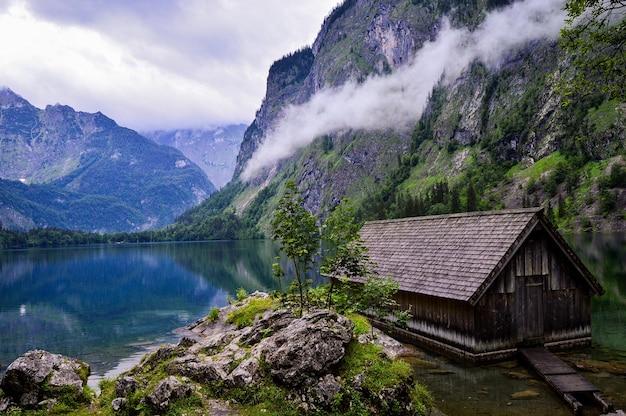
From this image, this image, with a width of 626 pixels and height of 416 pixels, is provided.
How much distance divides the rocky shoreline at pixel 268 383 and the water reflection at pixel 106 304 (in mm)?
15935

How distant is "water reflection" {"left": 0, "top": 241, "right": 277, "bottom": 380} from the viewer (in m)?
36.7

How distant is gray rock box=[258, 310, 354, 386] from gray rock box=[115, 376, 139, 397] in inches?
163

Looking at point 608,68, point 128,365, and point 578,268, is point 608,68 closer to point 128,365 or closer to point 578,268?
point 578,268

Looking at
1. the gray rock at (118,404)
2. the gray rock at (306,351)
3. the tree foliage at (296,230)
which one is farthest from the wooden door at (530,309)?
the gray rock at (118,404)

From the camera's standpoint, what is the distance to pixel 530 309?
22.4 metres

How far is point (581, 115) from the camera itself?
6629 inches

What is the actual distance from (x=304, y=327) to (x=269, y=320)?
4.75 m

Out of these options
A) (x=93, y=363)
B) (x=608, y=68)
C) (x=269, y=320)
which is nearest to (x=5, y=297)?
(x=93, y=363)

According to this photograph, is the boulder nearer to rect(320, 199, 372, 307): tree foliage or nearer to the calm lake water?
rect(320, 199, 372, 307): tree foliage

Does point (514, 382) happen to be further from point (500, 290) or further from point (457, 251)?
point (457, 251)

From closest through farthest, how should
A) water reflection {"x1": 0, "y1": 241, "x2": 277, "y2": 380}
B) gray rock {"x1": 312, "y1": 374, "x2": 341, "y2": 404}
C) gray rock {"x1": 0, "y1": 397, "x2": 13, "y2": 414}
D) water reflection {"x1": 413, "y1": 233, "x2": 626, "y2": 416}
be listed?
gray rock {"x1": 0, "y1": 397, "x2": 13, "y2": 414}, gray rock {"x1": 312, "y1": 374, "x2": 341, "y2": 404}, water reflection {"x1": 413, "y1": 233, "x2": 626, "y2": 416}, water reflection {"x1": 0, "y1": 241, "x2": 277, "y2": 380}

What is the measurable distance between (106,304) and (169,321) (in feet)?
61.4

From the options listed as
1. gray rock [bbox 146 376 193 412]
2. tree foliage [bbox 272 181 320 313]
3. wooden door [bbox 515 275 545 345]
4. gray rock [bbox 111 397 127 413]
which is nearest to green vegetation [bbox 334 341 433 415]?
gray rock [bbox 146 376 193 412]

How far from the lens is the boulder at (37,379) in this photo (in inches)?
522
